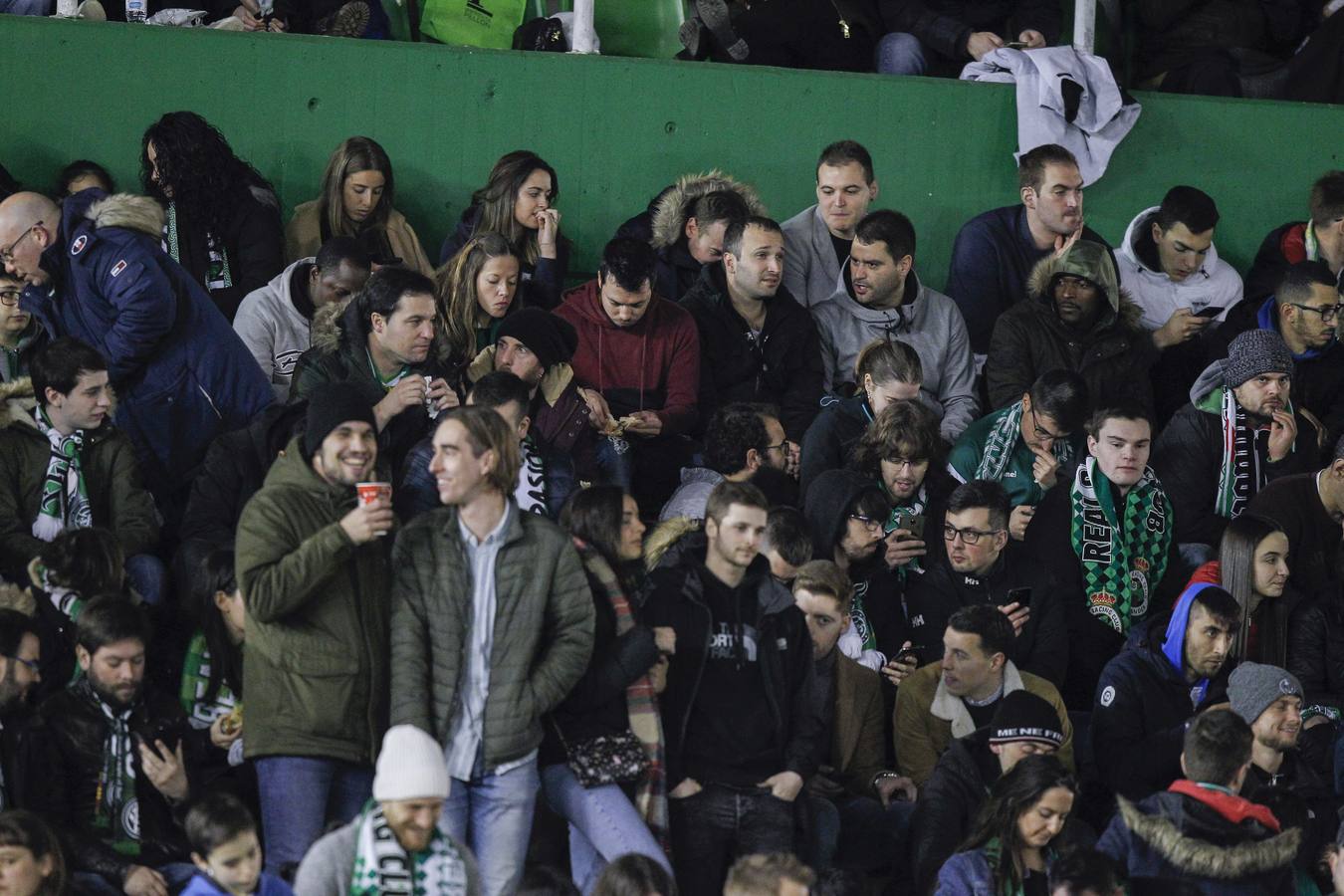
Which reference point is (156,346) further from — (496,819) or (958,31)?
(958,31)

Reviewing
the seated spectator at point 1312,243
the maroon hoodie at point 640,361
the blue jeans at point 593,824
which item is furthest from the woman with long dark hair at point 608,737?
the seated spectator at point 1312,243

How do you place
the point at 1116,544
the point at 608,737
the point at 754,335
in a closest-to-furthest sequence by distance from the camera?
the point at 608,737
the point at 1116,544
the point at 754,335

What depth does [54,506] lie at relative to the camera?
8141 millimetres

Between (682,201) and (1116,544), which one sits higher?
(682,201)

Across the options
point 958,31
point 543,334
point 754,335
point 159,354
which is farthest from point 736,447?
point 958,31

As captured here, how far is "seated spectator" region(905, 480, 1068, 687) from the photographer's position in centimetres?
858

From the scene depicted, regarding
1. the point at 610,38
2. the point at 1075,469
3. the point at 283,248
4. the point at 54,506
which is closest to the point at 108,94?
the point at 283,248

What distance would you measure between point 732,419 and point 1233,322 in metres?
2.82

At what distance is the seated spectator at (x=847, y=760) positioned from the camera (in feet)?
25.4

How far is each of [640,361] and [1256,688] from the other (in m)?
2.79

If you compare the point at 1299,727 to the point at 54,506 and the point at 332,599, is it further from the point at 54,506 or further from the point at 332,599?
the point at 54,506

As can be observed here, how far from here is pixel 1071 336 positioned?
10000 mm

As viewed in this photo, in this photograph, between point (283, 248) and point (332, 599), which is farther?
point (283, 248)

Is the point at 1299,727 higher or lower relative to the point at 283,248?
lower
